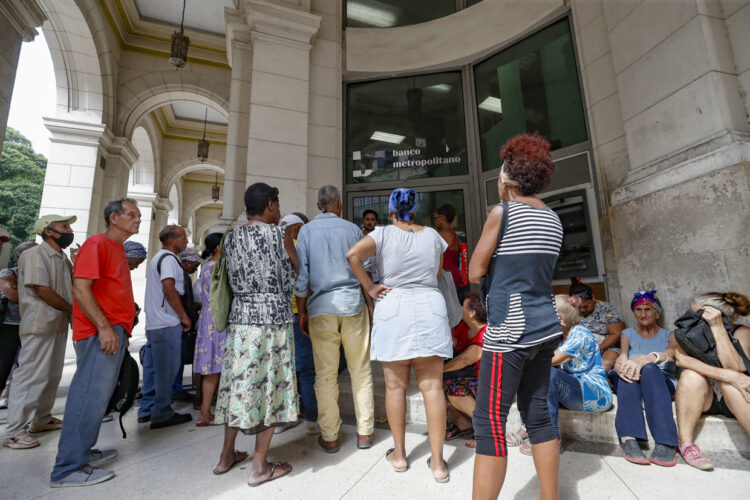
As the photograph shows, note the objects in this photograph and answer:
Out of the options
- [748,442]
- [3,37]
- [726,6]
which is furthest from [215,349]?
[726,6]

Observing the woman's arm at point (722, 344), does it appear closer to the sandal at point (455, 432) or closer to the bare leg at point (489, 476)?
the sandal at point (455, 432)

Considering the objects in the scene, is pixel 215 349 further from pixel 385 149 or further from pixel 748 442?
pixel 385 149

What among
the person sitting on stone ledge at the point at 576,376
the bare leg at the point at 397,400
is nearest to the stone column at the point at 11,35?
the bare leg at the point at 397,400

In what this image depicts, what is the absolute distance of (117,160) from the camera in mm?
8539

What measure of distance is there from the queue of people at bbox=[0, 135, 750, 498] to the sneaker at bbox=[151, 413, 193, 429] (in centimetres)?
53

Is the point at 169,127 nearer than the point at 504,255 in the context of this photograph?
No

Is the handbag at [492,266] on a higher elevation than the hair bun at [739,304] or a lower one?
higher

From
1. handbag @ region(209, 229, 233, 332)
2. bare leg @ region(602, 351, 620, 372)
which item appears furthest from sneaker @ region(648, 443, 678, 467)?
handbag @ region(209, 229, 233, 332)

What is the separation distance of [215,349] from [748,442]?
12.5ft

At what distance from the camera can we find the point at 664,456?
7.30ft

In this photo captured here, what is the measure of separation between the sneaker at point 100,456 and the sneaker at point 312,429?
1308 millimetres

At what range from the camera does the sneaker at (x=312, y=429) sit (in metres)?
2.86

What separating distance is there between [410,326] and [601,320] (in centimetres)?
254

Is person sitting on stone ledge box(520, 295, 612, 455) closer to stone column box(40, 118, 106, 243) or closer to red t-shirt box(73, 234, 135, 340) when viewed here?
red t-shirt box(73, 234, 135, 340)
